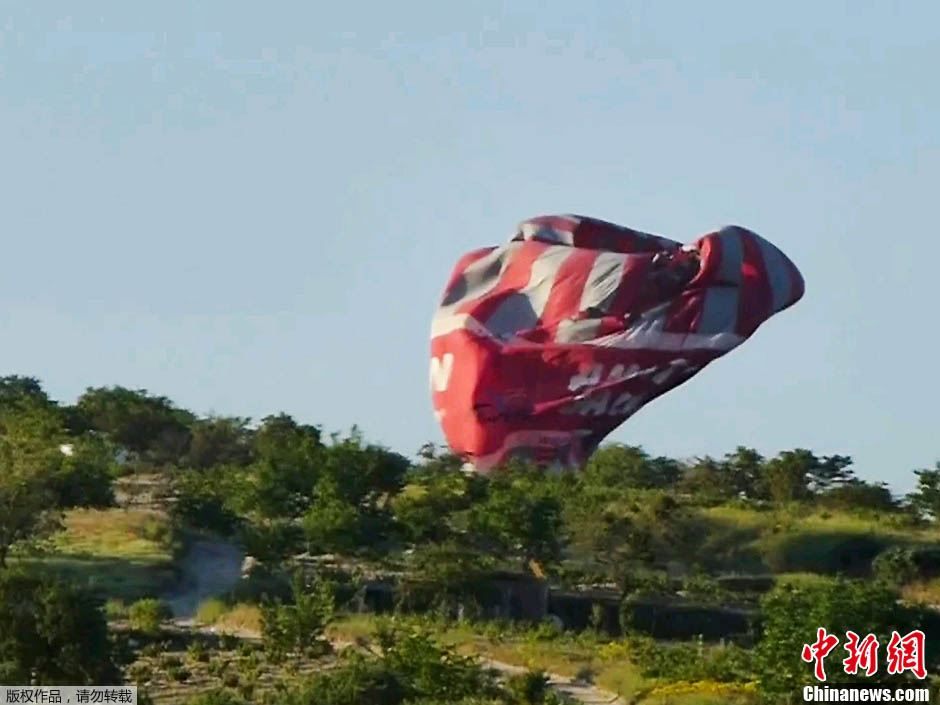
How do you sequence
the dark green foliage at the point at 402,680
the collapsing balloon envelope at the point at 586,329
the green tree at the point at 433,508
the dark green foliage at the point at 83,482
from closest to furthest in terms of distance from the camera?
the dark green foliage at the point at 402,680
the green tree at the point at 433,508
the dark green foliage at the point at 83,482
the collapsing balloon envelope at the point at 586,329

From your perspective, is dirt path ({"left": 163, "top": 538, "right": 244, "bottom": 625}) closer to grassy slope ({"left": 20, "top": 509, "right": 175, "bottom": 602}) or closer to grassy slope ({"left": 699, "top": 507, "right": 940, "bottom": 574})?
grassy slope ({"left": 20, "top": 509, "right": 175, "bottom": 602})

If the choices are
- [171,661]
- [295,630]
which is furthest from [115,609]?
[295,630]

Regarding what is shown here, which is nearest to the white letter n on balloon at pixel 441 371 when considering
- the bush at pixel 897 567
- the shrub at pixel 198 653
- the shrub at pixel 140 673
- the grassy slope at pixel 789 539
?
the grassy slope at pixel 789 539

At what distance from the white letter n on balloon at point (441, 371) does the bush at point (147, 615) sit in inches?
686

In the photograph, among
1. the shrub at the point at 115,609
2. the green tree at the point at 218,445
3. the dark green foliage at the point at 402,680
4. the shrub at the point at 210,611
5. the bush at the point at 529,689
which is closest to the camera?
the dark green foliage at the point at 402,680

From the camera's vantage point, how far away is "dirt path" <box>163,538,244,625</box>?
33.3 metres

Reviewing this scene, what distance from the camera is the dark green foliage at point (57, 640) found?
2128 cm

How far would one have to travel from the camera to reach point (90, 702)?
18.4m

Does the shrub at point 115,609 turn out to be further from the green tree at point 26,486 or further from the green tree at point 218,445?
the green tree at point 218,445

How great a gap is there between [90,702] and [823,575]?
73.8 ft

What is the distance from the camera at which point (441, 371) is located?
156 ft

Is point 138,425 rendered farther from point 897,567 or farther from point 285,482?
point 897,567

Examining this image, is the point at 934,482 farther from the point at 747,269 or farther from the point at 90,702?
the point at 90,702

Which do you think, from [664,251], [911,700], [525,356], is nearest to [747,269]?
[664,251]
